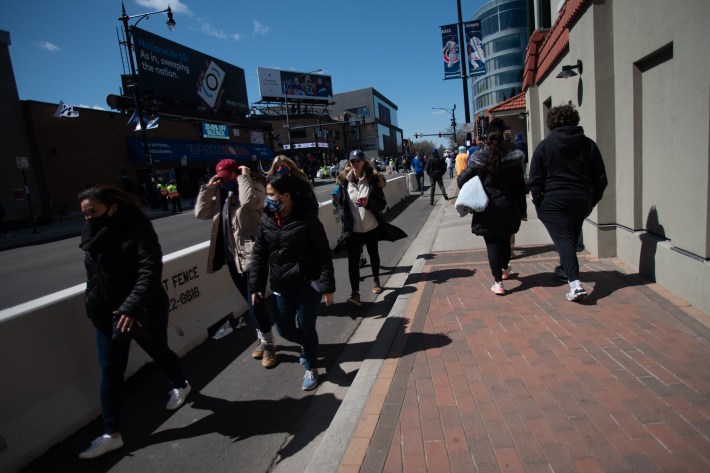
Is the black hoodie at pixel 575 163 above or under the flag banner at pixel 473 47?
under

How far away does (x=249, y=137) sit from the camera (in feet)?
148

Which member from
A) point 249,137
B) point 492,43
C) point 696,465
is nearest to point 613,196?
point 696,465

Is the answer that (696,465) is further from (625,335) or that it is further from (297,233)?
(297,233)

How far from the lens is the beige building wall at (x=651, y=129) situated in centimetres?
369

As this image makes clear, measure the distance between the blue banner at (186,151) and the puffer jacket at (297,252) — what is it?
20.7 meters

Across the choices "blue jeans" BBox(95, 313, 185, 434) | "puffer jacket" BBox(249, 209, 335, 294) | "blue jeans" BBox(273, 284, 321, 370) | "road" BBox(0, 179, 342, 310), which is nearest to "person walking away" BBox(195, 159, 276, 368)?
"blue jeans" BBox(273, 284, 321, 370)

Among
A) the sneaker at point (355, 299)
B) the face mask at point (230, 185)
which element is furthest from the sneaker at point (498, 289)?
the face mask at point (230, 185)

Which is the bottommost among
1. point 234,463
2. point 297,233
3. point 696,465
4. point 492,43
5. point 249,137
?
point 234,463

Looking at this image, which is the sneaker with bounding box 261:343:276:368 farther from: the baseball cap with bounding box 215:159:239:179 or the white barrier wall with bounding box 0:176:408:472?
the baseball cap with bounding box 215:159:239:179

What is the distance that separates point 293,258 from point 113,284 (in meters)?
1.25

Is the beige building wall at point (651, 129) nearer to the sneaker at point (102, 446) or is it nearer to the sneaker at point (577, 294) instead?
the sneaker at point (577, 294)

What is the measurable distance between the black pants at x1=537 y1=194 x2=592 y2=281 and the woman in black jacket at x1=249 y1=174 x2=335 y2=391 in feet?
7.96

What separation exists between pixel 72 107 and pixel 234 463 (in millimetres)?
25908

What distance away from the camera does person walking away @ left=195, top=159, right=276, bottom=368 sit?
4266mm
